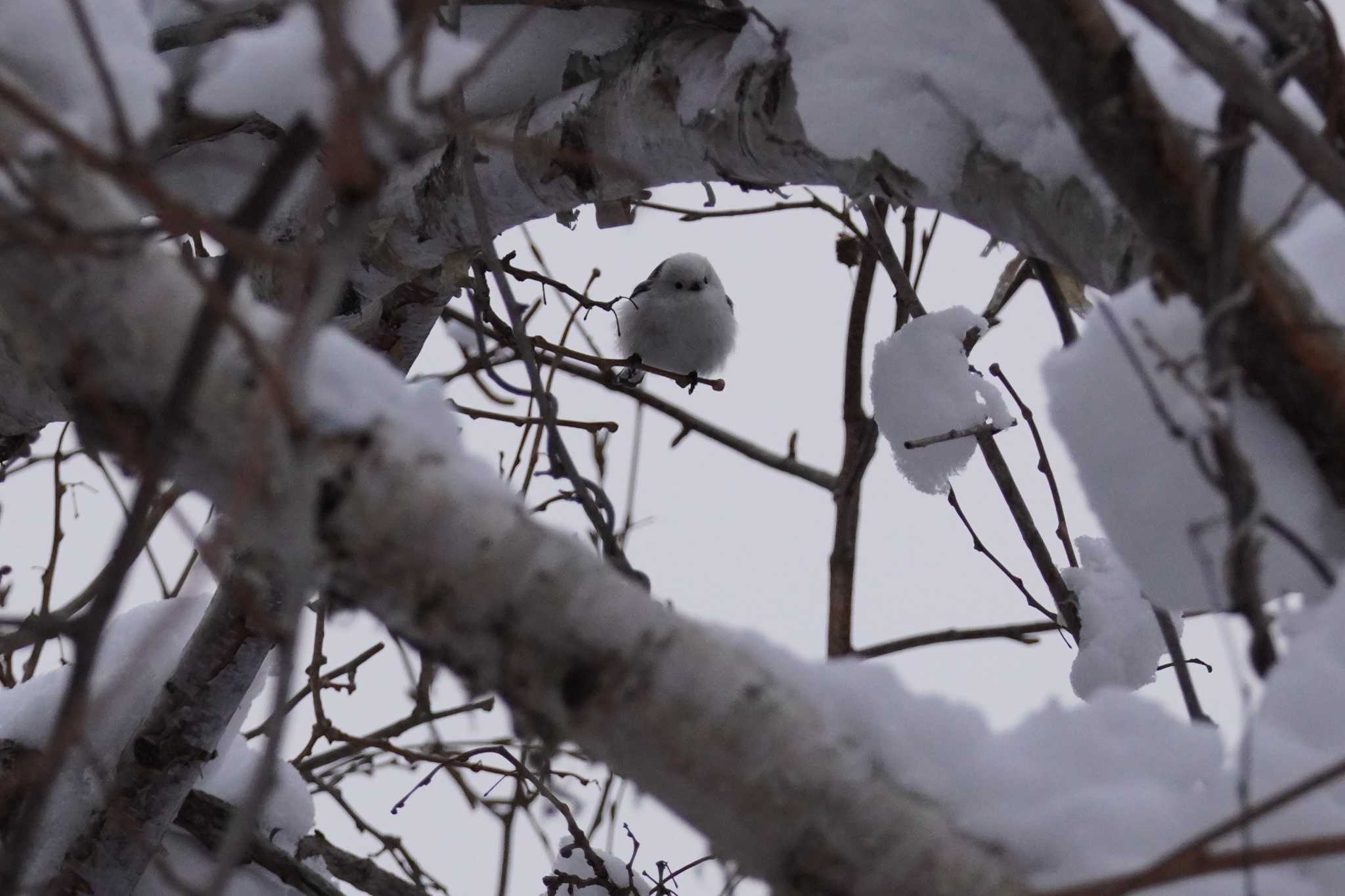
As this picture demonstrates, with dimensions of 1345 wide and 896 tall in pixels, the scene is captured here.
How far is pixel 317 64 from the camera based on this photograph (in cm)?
64

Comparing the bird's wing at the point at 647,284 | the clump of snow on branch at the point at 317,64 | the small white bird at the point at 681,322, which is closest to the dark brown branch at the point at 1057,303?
the clump of snow on branch at the point at 317,64

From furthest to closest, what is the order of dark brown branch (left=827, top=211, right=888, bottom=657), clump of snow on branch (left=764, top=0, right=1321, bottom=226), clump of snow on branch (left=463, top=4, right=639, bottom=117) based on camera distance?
dark brown branch (left=827, top=211, right=888, bottom=657), clump of snow on branch (left=463, top=4, right=639, bottom=117), clump of snow on branch (left=764, top=0, right=1321, bottom=226)

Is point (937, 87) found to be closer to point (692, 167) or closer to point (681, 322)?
point (692, 167)

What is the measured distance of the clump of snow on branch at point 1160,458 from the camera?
0.86 metres

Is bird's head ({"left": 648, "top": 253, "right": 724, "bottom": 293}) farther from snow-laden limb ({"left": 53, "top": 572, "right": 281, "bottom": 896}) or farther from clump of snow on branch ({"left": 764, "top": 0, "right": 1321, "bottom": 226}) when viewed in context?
clump of snow on branch ({"left": 764, "top": 0, "right": 1321, "bottom": 226})

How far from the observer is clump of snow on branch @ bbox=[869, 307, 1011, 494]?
68.7 inches

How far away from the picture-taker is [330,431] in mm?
663

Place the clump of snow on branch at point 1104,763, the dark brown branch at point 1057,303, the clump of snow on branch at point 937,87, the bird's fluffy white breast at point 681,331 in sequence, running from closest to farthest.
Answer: the clump of snow on branch at point 1104,763 → the clump of snow on branch at point 937,87 → the dark brown branch at point 1057,303 → the bird's fluffy white breast at point 681,331

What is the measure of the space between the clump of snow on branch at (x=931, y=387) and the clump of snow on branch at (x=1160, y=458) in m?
0.82

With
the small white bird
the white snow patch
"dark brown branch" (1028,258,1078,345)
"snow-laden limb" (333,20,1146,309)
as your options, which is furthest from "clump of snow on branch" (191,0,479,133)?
the small white bird

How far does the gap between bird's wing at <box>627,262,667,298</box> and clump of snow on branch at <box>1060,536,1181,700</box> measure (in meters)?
2.23

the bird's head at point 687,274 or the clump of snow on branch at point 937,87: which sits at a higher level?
the bird's head at point 687,274

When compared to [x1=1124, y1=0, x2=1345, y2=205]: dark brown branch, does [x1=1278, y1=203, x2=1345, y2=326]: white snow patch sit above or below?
above

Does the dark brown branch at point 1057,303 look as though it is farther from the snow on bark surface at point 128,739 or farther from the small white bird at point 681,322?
the small white bird at point 681,322
